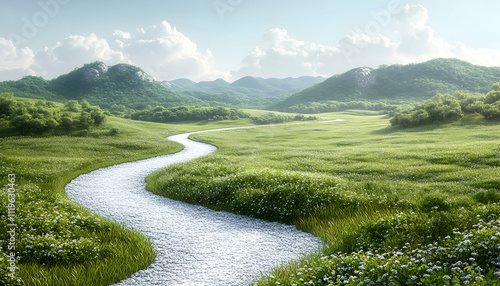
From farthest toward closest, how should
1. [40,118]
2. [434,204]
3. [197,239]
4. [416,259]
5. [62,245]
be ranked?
[40,118], [434,204], [197,239], [62,245], [416,259]

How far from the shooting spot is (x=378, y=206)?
14102 millimetres

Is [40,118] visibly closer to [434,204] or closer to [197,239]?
[197,239]

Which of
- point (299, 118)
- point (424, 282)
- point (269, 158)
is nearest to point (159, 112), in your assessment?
point (299, 118)

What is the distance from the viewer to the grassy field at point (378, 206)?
6.83 meters

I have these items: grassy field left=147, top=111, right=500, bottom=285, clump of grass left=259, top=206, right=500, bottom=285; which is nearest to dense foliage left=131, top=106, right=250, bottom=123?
grassy field left=147, top=111, right=500, bottom=285

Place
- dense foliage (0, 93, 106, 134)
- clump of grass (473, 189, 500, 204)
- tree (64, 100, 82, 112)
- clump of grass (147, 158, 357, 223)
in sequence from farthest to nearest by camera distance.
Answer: tree (64, 100, 82, 112)
dense foliage (0, 93, 106, 134)
clump of grass (147, 158, 357, 223)
clump of grass (473, 189, 500, 204)

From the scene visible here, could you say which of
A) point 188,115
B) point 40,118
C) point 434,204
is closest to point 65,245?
point 434,204

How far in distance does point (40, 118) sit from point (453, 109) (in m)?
74.8

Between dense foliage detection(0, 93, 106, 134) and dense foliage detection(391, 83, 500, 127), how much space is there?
6335 cm

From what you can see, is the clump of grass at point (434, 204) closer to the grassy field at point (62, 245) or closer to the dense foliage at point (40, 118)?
the grassy field at point (62, 245)

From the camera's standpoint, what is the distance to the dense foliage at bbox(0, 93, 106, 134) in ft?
143

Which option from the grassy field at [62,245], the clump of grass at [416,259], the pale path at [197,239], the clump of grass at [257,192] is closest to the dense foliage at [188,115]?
the clump of grass at [257,192]

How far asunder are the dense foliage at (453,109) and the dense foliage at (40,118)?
63.3 m

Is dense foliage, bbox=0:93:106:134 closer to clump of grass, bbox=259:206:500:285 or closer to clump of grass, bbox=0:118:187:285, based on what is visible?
clump of grass, bbox=0:118:187:285
